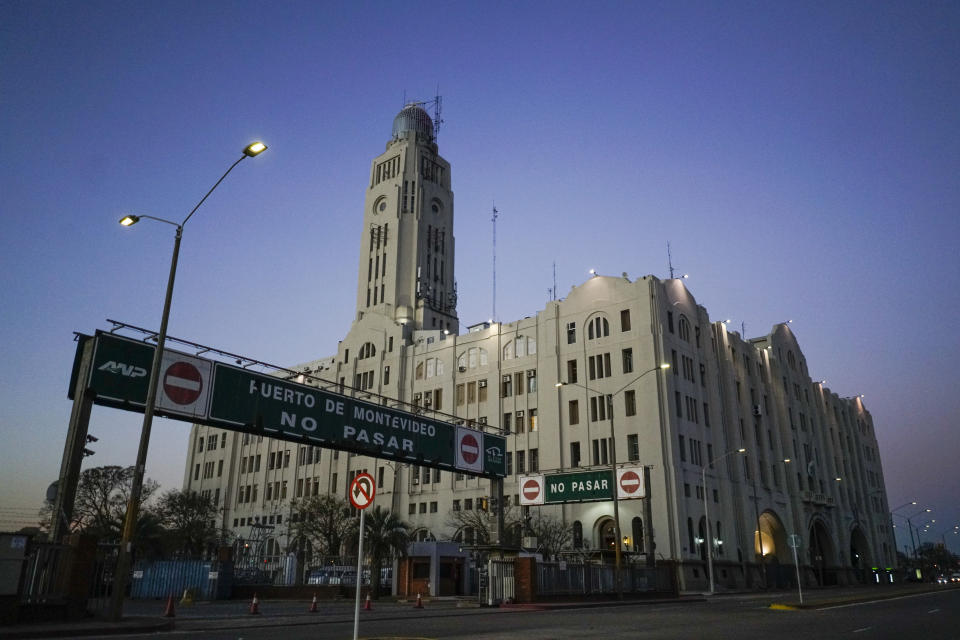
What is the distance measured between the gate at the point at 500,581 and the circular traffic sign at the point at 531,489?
49.1ft

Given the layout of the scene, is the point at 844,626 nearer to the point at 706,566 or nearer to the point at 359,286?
the point at 706,566

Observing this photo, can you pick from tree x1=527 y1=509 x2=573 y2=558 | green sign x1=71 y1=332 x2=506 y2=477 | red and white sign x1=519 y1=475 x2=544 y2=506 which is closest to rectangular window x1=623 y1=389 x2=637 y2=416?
tree x1=527 y1=509 x2=573 y2=558

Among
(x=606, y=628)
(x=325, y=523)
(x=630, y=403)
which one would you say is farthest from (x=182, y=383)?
(x=630, y=403)

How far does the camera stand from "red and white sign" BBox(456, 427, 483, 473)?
35531 mm

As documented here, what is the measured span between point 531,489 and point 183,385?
27.0 metres

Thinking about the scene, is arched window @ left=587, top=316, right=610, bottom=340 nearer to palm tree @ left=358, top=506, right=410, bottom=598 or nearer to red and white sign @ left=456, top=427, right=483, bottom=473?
palm tree @ left=358, top=506, right=410, bottom=598

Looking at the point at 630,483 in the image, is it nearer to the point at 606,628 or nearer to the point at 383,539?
the point at 383,539

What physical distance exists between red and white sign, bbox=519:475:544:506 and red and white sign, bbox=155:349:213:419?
2568cm

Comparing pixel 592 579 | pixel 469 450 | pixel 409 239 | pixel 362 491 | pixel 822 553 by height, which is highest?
pixel 409 239

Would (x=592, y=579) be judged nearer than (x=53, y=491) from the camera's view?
No

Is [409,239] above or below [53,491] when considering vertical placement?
above

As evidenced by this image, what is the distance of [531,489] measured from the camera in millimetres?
46094

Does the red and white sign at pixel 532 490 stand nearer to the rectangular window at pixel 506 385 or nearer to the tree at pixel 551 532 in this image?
the tree at pixel 551 532

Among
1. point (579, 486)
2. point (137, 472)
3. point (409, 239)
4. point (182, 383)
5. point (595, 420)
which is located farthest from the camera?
point (409, 239)
